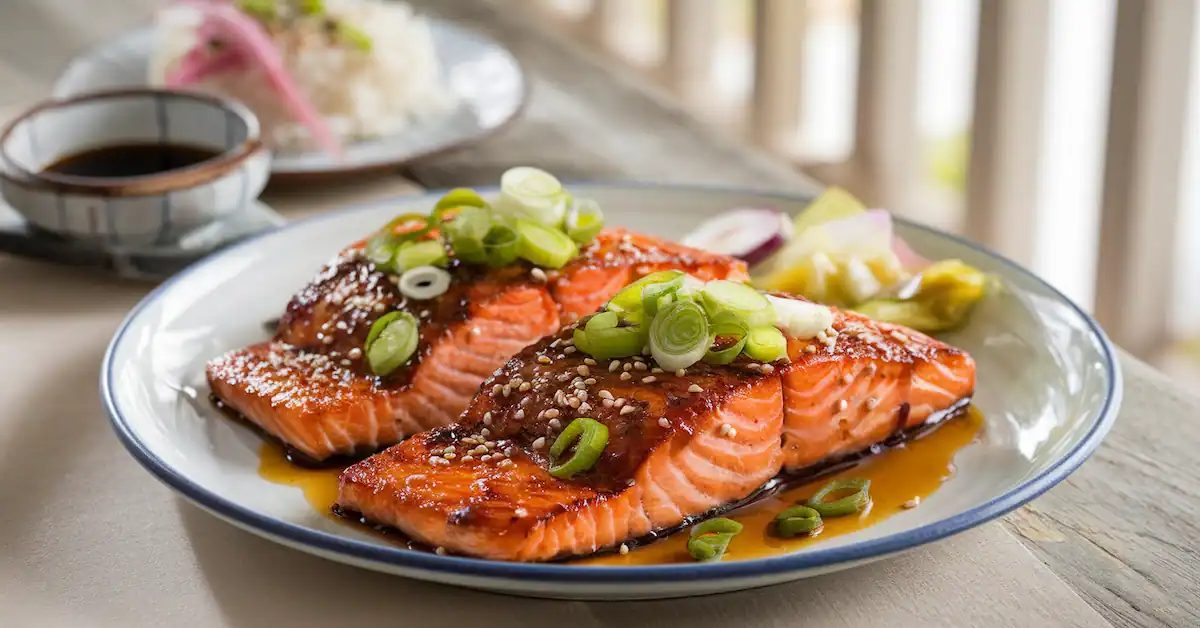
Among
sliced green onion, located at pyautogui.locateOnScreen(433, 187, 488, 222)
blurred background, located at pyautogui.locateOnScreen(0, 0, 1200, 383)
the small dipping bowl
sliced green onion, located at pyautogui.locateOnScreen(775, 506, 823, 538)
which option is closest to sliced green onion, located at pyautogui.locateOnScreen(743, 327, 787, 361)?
sliced green onion, located at pyautogui.locateOnScreen(775, 506, 823, 538)

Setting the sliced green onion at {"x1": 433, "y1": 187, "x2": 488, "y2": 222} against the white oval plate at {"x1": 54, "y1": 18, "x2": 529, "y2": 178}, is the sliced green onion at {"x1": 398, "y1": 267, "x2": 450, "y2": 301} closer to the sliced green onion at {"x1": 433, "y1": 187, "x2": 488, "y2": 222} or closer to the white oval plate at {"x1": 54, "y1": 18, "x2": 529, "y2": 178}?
the sliced green onion at {"x1": 433, "y1": 187, "x2": 488, "y2": 222}

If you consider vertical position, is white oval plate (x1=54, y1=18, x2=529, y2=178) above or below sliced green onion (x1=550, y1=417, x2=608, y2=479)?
above

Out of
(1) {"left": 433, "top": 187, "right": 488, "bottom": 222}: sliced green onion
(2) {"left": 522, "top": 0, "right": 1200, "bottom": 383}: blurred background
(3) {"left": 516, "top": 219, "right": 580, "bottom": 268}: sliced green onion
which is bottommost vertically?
(2) {"left": 522, "top": 0, "right": 1200, "bottom": 383}: blurred background

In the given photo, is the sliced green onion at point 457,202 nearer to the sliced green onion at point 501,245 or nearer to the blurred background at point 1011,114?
the sliced green onion at point 501,245

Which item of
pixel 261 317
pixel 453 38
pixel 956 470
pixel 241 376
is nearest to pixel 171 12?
pixel 453 38

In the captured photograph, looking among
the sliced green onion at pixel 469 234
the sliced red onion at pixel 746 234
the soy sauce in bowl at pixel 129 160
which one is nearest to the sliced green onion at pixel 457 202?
the sliced green onion at pixel 469 234

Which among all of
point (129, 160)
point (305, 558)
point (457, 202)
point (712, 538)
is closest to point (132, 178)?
point (129, 160)

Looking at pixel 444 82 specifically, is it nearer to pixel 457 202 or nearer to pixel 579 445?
pixel 457 202
